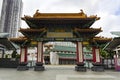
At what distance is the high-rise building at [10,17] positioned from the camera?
98.5 meters

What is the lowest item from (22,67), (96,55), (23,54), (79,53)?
(22,67)

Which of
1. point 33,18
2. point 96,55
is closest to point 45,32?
point 33,18

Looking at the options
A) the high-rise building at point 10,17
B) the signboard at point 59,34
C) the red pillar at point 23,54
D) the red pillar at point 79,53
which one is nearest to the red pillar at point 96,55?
the red pillar at point 79,53

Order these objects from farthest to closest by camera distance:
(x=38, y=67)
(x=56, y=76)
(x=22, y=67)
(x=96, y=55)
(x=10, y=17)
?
(x=10, y=17)
(x=96, y=55)
(x=22, y=67)
(x=38, y=67)
(x=56, y=76)

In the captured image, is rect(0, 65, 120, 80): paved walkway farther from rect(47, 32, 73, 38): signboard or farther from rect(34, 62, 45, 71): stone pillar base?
rect(47, 32, 73, 38): signboard

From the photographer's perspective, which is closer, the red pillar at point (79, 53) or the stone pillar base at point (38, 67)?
the stone pillar base at point (38, 67)

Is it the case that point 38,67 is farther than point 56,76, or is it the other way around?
point 38,67

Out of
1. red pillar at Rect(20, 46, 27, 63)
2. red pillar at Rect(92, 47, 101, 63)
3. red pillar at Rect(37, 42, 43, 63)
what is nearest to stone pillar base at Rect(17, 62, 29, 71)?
red pillar at Rect(20, 46, 27, 63)

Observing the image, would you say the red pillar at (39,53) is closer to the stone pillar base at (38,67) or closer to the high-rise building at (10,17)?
the stone pillar base at (38,67)

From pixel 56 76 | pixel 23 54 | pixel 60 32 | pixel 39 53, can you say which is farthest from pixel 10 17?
pixel 56 76

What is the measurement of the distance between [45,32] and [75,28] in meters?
4.28

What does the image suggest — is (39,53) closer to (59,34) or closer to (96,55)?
(59,34)

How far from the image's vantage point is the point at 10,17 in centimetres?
10044

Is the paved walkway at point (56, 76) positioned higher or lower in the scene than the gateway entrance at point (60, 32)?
lower
